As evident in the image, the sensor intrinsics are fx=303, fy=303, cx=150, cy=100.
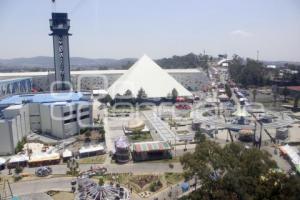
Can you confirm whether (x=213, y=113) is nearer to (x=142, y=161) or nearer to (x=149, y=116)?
(x=149, y=116)

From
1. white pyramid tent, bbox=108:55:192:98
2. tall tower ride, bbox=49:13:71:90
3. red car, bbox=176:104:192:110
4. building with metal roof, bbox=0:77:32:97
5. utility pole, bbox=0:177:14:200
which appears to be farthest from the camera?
white pyramid tent, bbox=108:55:192:98

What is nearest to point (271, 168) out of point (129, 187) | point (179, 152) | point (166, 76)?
point (129, 187)

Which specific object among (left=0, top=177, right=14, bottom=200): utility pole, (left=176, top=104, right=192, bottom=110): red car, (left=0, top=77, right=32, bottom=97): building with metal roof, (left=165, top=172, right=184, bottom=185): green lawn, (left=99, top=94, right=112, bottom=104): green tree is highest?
(left=0, top=77, right=32, bottom=97): building with metal roof

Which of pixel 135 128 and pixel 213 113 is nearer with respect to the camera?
pixel 135 128

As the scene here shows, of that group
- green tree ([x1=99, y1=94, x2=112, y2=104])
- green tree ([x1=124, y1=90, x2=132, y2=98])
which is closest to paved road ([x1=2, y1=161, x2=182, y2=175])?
green tree ([x1=99, y1=94, x2=112, y2=104])

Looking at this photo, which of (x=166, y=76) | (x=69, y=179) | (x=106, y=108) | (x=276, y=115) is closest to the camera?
(x=69, y=179)

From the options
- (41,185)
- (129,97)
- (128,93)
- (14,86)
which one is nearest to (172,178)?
(41,185)

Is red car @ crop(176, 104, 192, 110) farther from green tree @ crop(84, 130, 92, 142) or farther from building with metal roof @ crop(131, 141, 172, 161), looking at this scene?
building with metal roof @ crop(131, 141, 172, 161)

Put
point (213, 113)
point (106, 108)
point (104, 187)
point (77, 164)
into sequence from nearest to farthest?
point (104, 187), point (77, 164), point (213, 113), point (106, 108)
